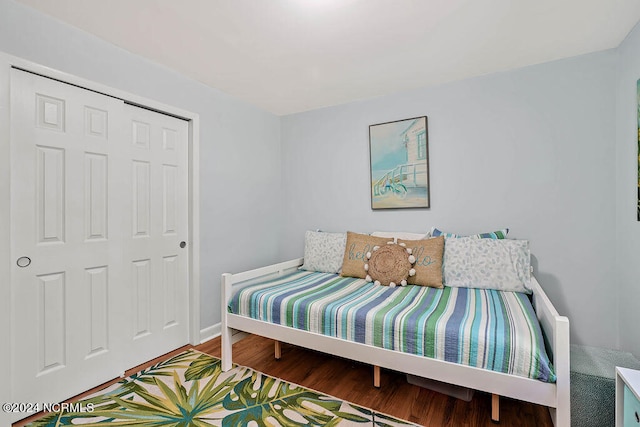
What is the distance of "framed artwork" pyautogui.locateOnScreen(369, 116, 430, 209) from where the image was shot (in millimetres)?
2862

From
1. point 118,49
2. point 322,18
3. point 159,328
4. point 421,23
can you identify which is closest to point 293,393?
point 159,328

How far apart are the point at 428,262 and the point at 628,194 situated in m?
1.36

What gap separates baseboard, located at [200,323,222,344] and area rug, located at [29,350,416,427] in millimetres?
541

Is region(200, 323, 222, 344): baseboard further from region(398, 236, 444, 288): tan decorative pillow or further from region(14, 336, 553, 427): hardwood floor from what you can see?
region(398, 236, 444, 288): tan decorative pillow

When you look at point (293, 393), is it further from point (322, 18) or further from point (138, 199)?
point (322, 18)

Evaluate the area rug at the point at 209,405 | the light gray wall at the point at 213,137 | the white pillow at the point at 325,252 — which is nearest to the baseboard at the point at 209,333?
the light gray wall at the point at 213,137

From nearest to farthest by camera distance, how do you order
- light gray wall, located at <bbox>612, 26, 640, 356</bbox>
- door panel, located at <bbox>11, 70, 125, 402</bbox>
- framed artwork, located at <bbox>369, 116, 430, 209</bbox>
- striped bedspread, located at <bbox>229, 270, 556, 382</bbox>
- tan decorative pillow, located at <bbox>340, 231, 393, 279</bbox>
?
striped bedspread, located at <bbox>229, 270, 556, 382</bbox> < door panel, located at <bbox>11, 70, 125, 402</bbox> < light gray wall, located at <bbox>612, 26, 640, 356</bbox> < tan decorative pillow, located at <bbox>340, 231, 393, 279</bbox> < framed artwork, located at <bbox>369, 116, 430, 209</bbox>

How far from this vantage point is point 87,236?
2.01m

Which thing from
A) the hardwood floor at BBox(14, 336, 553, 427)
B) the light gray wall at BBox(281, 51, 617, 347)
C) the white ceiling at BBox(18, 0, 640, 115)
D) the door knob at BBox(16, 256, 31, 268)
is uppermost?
the white ceiling at BBox(18, 0, 640, 115)

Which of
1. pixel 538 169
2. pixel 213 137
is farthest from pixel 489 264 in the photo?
pixel 213 137

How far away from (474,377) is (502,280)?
96 centimetres

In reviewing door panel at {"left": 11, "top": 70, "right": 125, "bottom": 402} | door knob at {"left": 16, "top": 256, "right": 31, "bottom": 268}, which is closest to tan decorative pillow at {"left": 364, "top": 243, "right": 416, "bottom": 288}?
door panel at {"left": 11, "top": 70, "right": 125, "bottom": 402}

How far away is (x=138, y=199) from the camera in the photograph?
2.32m

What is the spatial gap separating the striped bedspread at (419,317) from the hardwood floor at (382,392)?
0.41m
